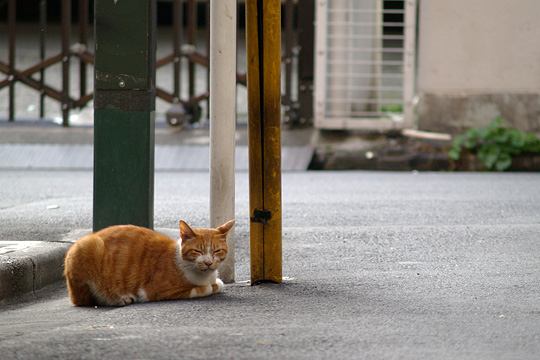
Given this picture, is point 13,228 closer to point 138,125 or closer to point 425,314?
point 138,125

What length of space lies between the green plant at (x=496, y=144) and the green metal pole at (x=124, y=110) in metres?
6.37

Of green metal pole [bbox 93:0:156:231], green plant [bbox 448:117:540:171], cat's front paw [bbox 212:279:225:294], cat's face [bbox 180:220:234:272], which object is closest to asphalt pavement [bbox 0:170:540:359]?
cat's front paw [bbox 212:279:225:294]

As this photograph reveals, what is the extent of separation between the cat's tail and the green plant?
24.2 ft

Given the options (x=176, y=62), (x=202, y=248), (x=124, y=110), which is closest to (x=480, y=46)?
(x=176, y=62)

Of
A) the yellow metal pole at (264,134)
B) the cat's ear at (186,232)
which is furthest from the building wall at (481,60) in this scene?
the cat's ear at (186,232)

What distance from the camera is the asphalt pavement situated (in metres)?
5.51

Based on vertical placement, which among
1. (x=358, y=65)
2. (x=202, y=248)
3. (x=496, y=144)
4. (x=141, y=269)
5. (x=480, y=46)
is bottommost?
(x=141, y=269)

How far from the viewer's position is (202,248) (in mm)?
6719

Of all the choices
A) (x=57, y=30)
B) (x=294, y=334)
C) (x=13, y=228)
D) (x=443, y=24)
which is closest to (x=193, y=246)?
(x=294, y=334)

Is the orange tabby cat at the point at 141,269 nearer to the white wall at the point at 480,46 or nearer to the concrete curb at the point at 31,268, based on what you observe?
the concrete curb at the point at 31,268

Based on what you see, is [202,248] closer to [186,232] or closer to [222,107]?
[186,232]

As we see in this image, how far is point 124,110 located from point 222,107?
0.85 m

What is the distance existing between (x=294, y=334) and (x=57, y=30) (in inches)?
753

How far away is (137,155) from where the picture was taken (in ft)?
25.4
